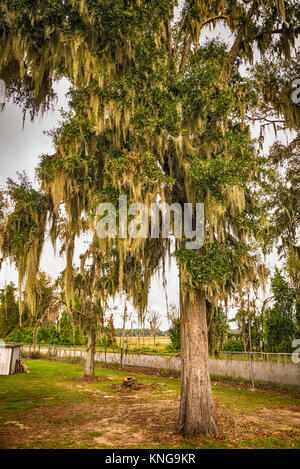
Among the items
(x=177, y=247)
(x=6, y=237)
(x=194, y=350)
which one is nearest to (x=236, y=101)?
(x=177, y=247)

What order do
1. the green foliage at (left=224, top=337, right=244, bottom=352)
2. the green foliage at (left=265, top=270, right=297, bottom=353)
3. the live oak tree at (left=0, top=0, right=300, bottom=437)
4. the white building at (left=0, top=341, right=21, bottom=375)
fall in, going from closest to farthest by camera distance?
the live oak tree at (left=0, top=0, right=300, bottom=437), the white building at (left=0, top=341, right=21, bottom=375), the green foliage at (left=265, top=270, right=297, bottom=353), the green foliage at (left=224, top=337, right=244, bottom=352)

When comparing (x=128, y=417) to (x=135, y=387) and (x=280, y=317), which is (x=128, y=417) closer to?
(x=135, y=387)

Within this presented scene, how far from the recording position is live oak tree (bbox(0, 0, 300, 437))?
5426 millimetres

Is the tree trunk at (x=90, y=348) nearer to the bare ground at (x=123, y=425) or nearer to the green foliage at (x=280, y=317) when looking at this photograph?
the bare ground at (x=123, y=425)

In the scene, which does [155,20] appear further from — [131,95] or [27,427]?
[27,427]

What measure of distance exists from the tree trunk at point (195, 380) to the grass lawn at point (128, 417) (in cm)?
23

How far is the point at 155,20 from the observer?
5801mm

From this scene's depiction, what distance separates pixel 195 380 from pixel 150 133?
4501mm

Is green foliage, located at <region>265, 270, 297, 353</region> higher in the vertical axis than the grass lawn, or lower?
higher

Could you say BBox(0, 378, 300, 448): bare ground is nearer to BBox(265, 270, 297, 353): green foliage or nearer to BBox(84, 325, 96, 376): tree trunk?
BBox(84, 325, 96, 376): tree trunk

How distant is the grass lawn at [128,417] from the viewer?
545cm

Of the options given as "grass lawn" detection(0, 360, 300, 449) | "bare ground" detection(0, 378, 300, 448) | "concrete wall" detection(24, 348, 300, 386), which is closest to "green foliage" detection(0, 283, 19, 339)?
"concrete wall" detection(24, 348, 300, 386)

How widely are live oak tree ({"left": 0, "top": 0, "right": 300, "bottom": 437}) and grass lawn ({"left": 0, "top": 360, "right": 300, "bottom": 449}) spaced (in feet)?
2.37

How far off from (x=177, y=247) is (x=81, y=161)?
2445 millimetres
